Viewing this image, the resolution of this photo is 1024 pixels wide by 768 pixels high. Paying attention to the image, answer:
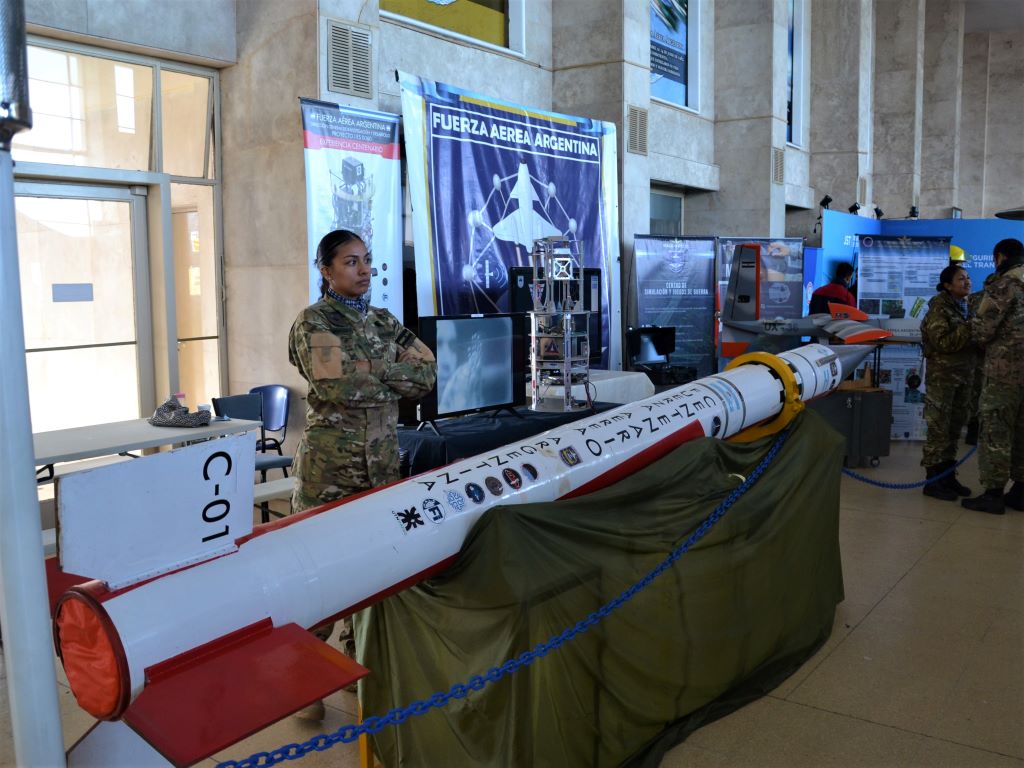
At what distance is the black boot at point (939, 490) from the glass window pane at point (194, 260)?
558cm

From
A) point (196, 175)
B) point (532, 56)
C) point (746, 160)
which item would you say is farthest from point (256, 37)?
point (746, 160)

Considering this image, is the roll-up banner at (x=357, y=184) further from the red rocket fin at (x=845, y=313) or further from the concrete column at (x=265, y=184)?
the red rocket fin at (x=845, y=313)

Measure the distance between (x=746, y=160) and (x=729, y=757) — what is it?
1094cm

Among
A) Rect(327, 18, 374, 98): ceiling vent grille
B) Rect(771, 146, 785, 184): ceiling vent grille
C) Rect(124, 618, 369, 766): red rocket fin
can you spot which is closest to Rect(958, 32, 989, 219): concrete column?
Rect(771, 146, 785, 184): ceiling vent grille

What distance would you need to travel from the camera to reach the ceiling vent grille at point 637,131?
946 cm

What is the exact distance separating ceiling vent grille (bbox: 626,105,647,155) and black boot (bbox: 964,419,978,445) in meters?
4.39

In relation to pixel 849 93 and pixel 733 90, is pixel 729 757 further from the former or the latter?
pixel 849 93

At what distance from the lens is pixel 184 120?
6562mm

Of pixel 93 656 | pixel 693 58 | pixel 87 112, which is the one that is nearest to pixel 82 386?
pixel 87 112

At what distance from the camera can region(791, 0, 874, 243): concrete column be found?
1553 centimetres

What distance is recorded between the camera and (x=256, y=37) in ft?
21.2

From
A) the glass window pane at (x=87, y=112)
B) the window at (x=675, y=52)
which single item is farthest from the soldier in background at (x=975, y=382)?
the glass window pane at (x=87, y=112)

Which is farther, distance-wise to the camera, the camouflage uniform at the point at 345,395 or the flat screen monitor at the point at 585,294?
the flat screen monitor at the point at 585,294

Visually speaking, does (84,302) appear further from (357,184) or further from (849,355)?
(849,355)
